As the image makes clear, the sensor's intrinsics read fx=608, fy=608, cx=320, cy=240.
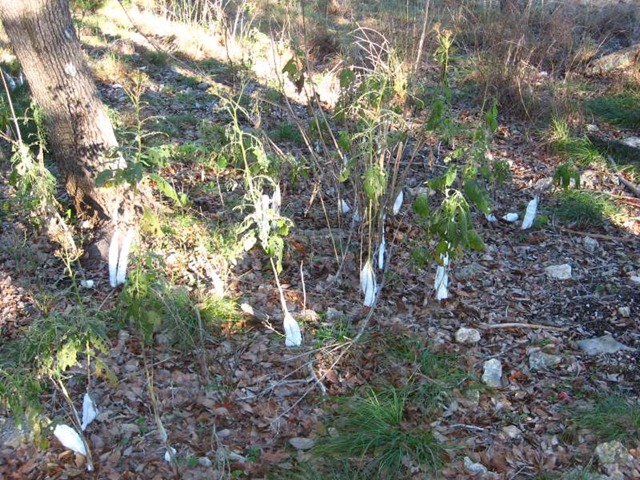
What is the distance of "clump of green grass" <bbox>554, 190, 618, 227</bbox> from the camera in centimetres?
476

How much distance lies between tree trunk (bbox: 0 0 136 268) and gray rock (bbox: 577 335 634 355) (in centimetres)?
268

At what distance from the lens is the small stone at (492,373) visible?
322cm

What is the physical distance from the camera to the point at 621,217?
16.0 ft

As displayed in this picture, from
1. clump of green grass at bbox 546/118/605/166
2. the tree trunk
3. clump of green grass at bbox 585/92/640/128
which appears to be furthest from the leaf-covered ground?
clump of green grass at bbox 585/92/640/128

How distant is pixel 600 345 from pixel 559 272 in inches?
30.6

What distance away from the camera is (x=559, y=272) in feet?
13.5

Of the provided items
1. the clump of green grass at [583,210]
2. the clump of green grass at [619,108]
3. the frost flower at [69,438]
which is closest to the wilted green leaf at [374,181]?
the frost flower at [69,438]

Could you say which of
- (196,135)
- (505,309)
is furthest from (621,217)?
(196,135)

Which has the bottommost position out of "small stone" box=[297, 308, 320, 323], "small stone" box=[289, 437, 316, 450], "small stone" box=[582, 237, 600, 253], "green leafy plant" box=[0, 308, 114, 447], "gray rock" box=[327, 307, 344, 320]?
"small stone" box=[582, 237, 600, 253]

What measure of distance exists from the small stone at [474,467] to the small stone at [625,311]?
1.57 metres

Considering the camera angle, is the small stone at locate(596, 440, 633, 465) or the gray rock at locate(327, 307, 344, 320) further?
the gray rock at locate(327, 307, 344, 320)

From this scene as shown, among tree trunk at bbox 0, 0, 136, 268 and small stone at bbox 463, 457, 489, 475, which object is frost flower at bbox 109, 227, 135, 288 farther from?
small stone at bbox 463, 457, 489, 475

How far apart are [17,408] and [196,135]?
12.7ft

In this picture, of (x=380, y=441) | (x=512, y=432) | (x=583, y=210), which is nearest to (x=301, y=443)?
(x=380, y=441)
